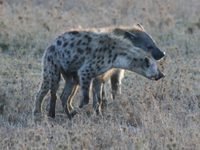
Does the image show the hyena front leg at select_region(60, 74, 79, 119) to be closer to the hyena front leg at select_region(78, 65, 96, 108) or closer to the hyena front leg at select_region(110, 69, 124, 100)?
the hyena front leg at select_region(78, 65, 96, 108)

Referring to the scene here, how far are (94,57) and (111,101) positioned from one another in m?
1.01

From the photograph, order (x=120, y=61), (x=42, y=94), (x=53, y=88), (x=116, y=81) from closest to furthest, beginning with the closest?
1. (x=120, y=61)
2. (x=53, y=88)
3. (x=42, y=94)
4. (x=116, y=81)

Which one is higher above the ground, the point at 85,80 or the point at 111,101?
the point at 85,80

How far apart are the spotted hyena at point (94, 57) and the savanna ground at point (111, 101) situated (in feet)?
1.59

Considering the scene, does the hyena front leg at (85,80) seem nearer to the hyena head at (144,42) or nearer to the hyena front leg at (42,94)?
the hyena front leg at (42,94)

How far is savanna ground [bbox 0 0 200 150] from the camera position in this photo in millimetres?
5023

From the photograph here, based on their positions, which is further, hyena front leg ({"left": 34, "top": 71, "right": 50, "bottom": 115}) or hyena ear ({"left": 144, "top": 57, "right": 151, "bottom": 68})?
hyena front leg ({"left": 34, "top": 71, "right": 50, "bottom": 115})

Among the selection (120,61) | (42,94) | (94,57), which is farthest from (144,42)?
(42,94)

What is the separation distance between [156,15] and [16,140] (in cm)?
748

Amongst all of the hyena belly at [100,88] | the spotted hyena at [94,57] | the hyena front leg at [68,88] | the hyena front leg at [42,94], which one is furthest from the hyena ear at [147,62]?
the hyena front leg at [42,94]

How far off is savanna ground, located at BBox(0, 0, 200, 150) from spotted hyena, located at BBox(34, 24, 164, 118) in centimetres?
48

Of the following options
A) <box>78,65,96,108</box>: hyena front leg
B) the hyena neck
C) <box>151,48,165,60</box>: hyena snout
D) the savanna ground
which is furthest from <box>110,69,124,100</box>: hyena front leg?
<box>151,48,165,60</box>: hyena snout

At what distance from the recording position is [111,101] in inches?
261

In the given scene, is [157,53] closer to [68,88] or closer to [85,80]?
[85,80]
